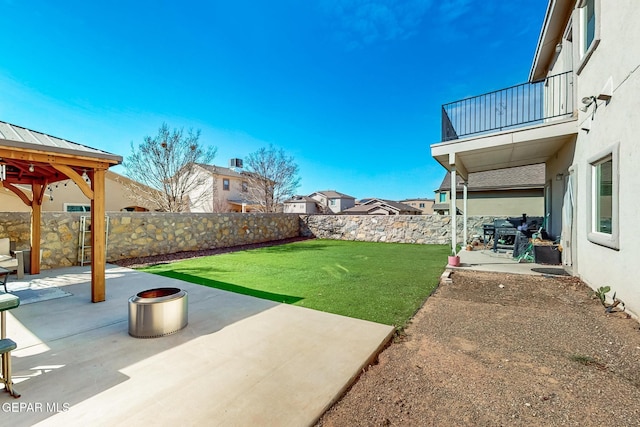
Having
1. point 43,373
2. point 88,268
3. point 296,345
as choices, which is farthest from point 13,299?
point 88,268

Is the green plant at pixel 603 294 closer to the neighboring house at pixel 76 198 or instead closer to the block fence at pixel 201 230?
the block fence at pixel 201 230

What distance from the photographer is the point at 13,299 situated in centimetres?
234

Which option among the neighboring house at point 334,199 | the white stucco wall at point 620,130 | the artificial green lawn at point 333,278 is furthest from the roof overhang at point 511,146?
the neighboring house at point 334,199

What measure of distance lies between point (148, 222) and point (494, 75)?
727 inches

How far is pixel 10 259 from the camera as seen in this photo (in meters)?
5.91

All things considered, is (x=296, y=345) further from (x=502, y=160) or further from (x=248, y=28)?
(x=248, y=28)

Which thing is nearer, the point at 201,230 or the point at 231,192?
the point at 201,230

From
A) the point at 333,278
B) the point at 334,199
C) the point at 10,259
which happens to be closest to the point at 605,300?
the point at 333,278

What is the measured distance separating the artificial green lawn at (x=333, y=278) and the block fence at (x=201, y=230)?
80.9 inches

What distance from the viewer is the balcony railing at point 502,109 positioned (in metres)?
7.20

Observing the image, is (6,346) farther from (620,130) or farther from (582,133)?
(582,133)

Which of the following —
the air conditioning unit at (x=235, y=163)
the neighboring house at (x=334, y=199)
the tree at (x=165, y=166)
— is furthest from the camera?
the neighboring house at (x=334, y=199)

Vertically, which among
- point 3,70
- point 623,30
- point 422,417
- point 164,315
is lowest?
point 422,417

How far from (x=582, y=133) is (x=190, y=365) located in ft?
27.0
